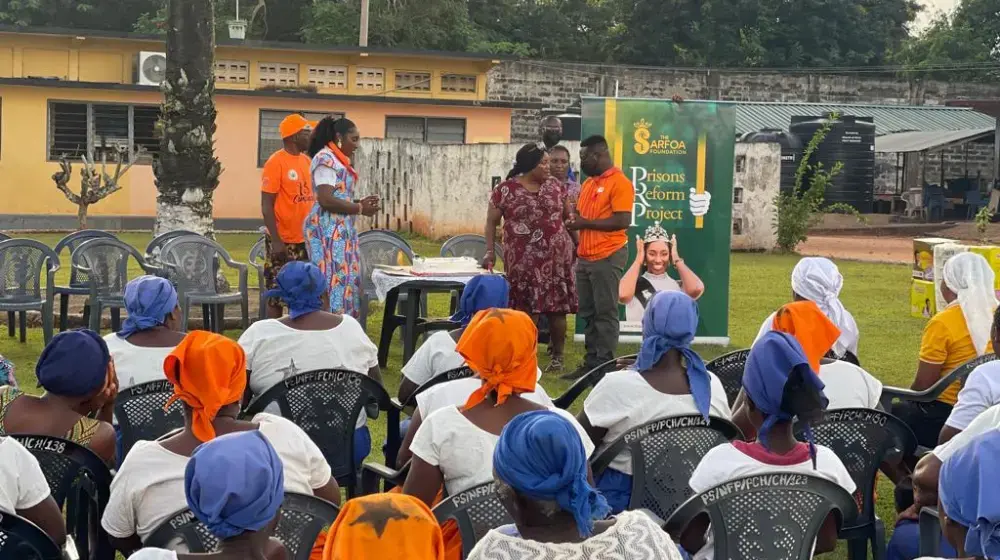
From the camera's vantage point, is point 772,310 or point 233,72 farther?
point 233,72

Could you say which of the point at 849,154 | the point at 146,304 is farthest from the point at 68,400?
the point at 849,154

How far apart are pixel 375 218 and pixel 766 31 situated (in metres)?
21.5

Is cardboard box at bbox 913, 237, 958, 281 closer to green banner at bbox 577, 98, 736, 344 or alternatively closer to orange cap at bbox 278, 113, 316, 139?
green banner at bbox 577, 98, 736, 344

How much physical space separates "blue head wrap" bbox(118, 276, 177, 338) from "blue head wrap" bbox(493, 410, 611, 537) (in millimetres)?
3009

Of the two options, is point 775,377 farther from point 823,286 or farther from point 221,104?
point 221,104

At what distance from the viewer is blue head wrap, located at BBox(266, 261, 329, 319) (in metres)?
5.56

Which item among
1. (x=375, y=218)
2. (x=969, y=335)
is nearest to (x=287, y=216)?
(x=969, y=335)

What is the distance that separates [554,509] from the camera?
8.95 ft

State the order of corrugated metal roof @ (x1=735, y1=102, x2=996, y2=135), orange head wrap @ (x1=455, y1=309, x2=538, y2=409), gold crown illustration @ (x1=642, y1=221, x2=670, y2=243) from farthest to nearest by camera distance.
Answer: corrugated metal roof @ (x1=735, y1=102, x2=996, y2=135) < gold crown illustration @ (x1=642, y1=221, x2=670, y2=243) < orange head wrap @ (x1=455, y1=309, x2=538, y2=409)

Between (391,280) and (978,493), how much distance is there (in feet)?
22.1

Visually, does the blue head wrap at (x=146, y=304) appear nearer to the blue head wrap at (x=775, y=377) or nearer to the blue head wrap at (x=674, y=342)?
the blue head wrap at (x=674, y=342)

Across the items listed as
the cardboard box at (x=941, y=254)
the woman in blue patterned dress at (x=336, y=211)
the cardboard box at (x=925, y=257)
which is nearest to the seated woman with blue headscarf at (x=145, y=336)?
the woman in blue patterned dress at (x=336, y=211)

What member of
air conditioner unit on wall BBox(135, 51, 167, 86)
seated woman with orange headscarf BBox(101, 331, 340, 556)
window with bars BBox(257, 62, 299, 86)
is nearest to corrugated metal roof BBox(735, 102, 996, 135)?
window with bars BBox(257, 62, 299, 86)

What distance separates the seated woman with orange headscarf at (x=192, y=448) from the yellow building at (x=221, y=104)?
68.1ft
